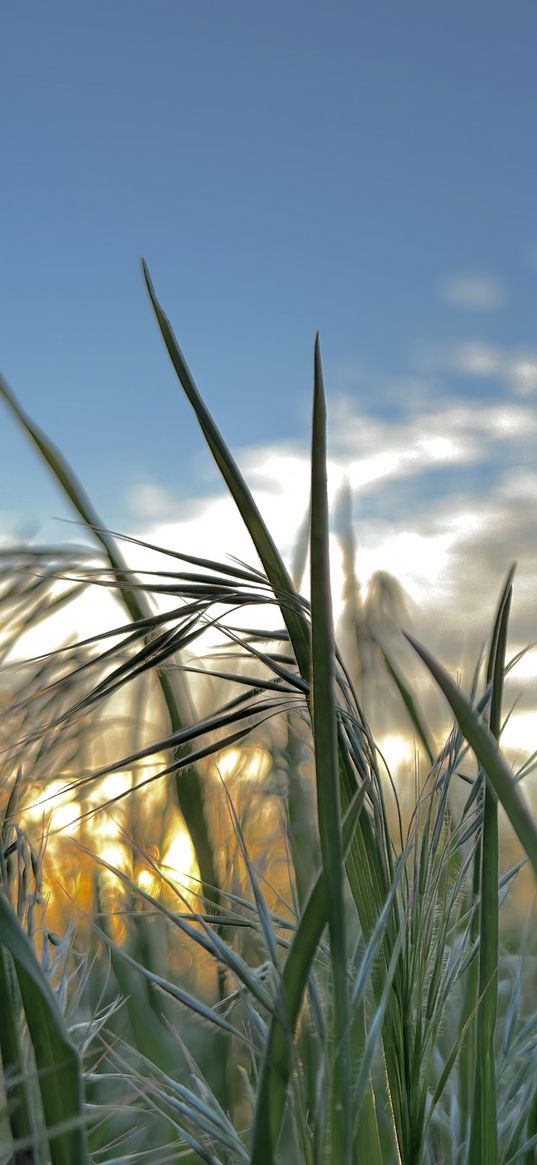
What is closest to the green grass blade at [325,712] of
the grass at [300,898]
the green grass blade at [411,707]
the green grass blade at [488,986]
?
the grass at [300,898]

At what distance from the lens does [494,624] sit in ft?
1.48

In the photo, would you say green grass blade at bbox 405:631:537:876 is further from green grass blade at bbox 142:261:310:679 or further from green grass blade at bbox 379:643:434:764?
green grass blade at bbox 379:643:434:764

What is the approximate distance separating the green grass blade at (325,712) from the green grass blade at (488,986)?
0.13 meters

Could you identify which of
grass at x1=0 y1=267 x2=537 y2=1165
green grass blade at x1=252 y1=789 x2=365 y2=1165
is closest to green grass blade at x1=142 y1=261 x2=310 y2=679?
grass at x1=0 y1=267 x2=537 y2=1165

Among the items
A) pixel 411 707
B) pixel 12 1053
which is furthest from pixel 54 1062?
pixel 411 707

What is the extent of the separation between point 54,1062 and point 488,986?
18cm

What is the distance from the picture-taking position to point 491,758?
288 mm

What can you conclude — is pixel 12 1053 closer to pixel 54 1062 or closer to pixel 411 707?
pixel 54 1062

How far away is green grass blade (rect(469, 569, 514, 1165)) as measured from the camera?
1.30 feet

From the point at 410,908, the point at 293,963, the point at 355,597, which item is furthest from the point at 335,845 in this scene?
the point at 355,597

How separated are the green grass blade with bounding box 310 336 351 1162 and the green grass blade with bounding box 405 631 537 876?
0.03 meters

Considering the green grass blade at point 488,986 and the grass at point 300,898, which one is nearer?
the grass at point 300,898

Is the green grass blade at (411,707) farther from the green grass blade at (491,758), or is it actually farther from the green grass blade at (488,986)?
the green grass blade at (491,758)

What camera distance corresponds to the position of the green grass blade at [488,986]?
40 centimetres
